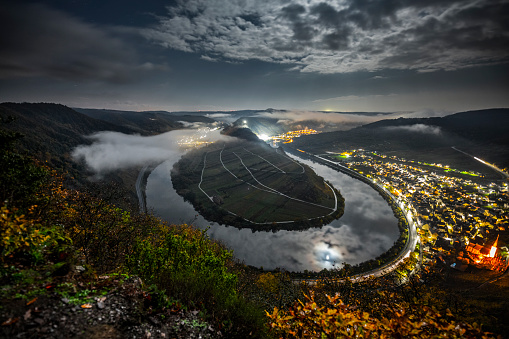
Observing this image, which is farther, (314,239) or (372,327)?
(314,239)

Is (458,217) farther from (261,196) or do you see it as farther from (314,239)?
(261,196)

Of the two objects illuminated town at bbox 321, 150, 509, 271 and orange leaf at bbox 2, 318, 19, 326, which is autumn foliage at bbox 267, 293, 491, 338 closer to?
orange leaf at bbox 2, 318, 19, 326

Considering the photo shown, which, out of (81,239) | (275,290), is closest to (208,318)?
(81,239)

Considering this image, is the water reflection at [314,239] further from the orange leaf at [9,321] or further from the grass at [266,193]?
the orange leaf at [9,321]

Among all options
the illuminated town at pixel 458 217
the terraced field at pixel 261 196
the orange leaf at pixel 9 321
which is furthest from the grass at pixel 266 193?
the orange leaf at pixel 9 321

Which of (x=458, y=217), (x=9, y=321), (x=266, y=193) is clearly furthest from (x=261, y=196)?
(x=9, y=321)

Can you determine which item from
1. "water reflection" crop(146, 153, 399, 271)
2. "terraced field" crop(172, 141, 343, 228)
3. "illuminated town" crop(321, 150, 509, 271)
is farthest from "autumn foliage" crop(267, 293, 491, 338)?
"illuminated town" crop(321, 150, 509, 271)
